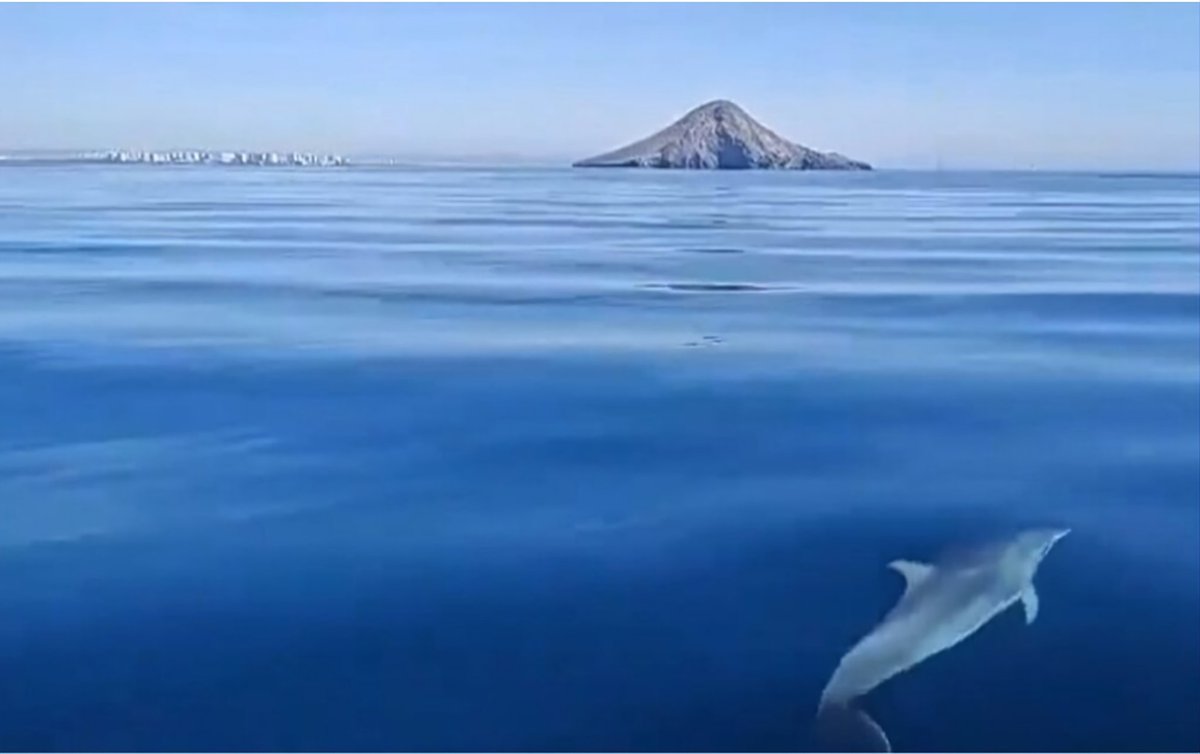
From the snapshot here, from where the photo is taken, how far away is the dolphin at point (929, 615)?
6.54 m

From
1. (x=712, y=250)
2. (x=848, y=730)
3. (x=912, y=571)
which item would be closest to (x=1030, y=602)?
(x=912, y=571)

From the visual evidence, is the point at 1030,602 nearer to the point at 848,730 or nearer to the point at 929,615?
the point at 929,615

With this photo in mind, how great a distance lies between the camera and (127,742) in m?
6.44

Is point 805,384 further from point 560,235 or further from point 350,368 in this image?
point 560,235

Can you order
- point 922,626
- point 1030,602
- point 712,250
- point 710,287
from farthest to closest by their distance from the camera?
point 712,250, point 710,287, point 1030,602, point 922,626

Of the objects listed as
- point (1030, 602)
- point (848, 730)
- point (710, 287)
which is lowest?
point (848, 730)

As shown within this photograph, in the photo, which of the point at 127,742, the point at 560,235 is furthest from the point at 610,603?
the point at 560,235

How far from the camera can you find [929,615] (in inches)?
293

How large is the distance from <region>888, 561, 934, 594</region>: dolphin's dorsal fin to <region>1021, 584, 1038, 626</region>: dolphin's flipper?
0.54 m

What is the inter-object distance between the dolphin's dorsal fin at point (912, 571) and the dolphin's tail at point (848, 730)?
1450mm

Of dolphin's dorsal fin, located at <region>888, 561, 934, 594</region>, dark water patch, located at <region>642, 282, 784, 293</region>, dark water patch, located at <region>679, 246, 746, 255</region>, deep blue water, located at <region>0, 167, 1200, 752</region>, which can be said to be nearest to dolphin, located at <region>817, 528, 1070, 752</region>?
Answer: dolphin's dorsal fin, located at <region>888, 561, 934, 594</region>

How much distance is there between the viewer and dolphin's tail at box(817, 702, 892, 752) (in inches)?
244

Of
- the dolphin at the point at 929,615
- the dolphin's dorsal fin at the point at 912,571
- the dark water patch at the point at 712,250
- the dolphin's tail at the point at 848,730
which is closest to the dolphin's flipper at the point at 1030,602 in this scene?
the dolphin at the point at 929,615

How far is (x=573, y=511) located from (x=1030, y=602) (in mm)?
3264
